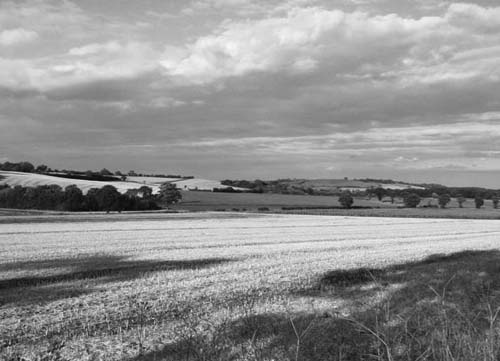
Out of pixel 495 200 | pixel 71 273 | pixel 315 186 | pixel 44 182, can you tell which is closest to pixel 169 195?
pixel 44 182

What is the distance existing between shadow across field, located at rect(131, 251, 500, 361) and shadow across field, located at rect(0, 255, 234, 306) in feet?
17.1

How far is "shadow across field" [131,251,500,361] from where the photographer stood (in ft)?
21.7

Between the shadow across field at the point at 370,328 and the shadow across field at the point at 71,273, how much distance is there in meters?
5.20

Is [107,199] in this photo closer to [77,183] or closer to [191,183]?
[77,183]

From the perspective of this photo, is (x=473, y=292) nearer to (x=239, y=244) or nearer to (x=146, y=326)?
(x=146, y=326)

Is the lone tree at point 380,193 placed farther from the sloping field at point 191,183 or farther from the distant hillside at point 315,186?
the sloping field at point 191,183

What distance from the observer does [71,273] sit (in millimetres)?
16922

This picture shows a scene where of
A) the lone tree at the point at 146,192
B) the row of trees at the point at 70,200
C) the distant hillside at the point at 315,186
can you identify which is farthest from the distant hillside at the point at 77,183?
the row of trees at the point at 70,200

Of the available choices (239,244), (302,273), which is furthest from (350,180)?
(302,273)

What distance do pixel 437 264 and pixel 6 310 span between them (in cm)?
1465

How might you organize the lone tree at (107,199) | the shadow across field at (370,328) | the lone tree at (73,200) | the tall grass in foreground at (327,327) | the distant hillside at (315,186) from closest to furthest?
the shadow across field at (370,328), the tall grass in foreground at (327,327), the lone tree at (73,200), the lone tree at (107,199), the distant hillside at (315,186)

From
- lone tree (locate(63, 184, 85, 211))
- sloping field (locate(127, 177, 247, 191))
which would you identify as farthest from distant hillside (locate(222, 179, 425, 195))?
lone tree (locate(63, 184, 85, 211))

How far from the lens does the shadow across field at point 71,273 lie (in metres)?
12.8

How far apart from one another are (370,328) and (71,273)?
457 inches
